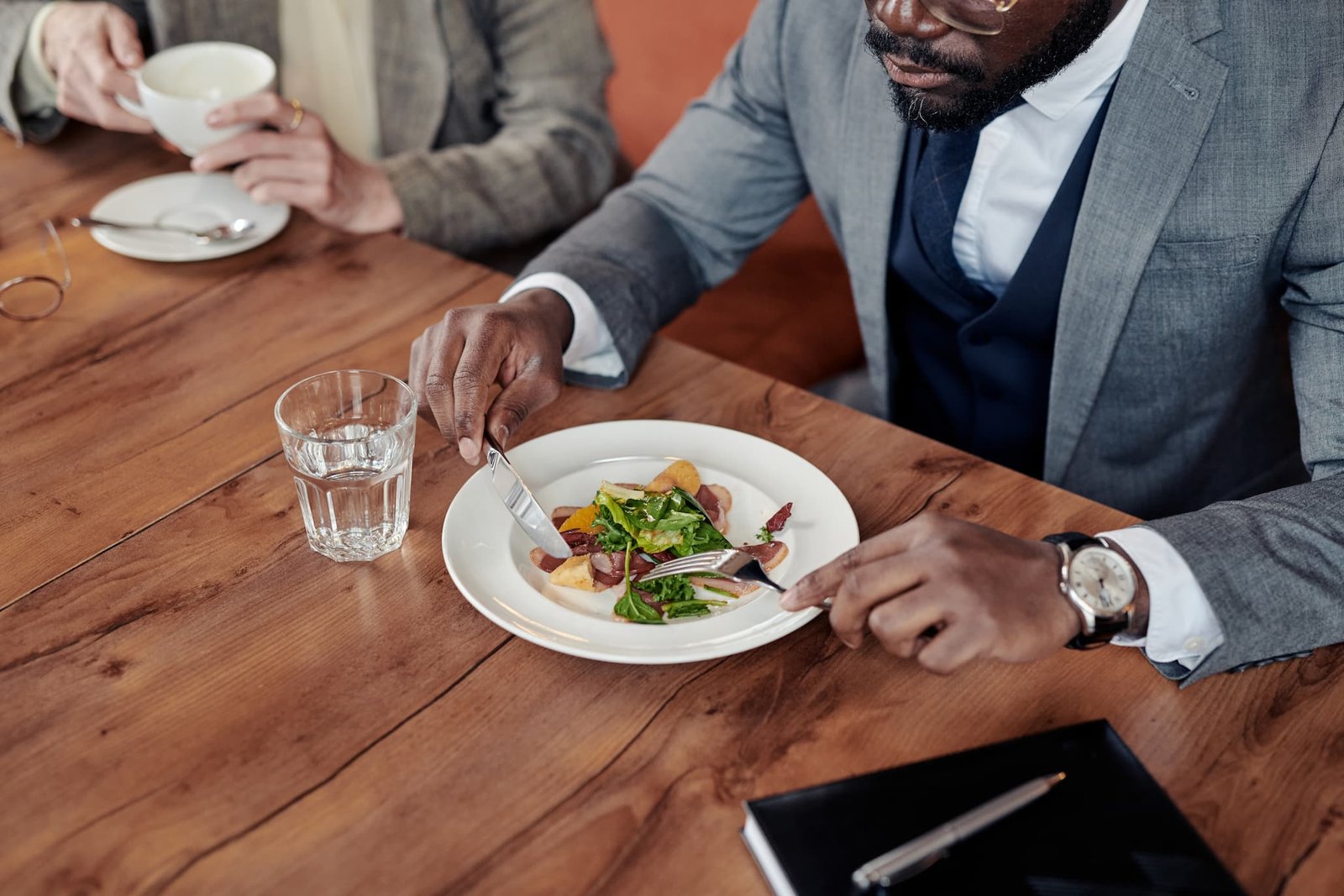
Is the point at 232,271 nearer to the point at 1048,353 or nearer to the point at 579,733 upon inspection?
the point at 579,733

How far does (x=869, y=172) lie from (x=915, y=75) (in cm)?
28

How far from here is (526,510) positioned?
107 cm

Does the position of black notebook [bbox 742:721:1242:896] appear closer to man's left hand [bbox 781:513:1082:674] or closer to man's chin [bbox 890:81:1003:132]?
man's left hand [bbox 781:513:1082:674]

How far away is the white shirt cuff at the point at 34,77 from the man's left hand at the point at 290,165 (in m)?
0.42

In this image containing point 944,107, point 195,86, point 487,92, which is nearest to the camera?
point 944,107

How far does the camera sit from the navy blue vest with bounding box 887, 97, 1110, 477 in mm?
1416

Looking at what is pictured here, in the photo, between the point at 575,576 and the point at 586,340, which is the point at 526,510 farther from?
the point at 586,340

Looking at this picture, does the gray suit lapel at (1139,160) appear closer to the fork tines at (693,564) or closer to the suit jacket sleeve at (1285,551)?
the suit jacket sleeve at (1285,551)

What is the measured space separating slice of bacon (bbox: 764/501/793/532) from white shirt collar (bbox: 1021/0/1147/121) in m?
0.60

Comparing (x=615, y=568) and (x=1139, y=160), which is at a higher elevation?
(x=1139, y=160)

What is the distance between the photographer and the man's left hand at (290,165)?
1575 mm

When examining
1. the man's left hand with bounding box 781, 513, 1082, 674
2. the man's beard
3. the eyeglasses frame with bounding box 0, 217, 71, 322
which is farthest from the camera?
the eyeglasses frame with bounding box 0, 217, 71, 322

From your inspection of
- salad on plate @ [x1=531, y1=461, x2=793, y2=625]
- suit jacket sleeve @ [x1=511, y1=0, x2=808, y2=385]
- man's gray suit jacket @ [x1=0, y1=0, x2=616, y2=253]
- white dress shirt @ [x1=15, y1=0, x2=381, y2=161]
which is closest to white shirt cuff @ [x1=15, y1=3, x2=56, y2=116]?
man's gray suit jacket @ [x1=0, y1=0, x2=616, y2=253]

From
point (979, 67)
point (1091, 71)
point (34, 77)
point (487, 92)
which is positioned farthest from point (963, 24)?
point (34, 77)
